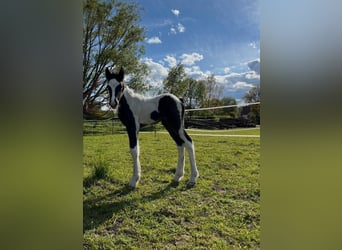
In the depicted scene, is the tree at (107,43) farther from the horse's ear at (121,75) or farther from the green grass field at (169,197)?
the green grass field at (169,197)

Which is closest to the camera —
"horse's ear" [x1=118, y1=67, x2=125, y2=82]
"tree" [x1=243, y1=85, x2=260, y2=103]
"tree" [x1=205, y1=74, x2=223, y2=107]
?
"tree" [x1=243, y1=85, x2=260, y2=103]

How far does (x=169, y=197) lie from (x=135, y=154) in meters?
0.31

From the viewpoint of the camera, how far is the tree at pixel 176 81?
1350 millimetres

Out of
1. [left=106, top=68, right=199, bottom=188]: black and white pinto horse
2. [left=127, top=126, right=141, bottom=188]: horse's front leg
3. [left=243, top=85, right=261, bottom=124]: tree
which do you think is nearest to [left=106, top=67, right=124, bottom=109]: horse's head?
[left=106, top=68, right=199, bottom=188]: black and white pinto horse

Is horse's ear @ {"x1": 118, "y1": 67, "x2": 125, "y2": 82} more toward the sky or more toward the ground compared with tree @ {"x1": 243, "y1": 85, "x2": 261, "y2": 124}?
more toward the sky

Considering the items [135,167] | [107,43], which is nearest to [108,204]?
[135,167]

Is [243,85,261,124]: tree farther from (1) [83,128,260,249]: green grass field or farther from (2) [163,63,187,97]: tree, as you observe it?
(2) [163,63,187,97]: tree

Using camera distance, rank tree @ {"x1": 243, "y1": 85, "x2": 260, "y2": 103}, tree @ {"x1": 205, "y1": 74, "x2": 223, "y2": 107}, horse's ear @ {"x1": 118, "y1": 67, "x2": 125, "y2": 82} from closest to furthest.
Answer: tree @ {"x1": 243, "y1": 85, "x2": 260, "y2": 103} < tree @ {"x1": 205, "y1": 74, "x2": 223, "y2": 107} < horse's ear @ {"x1": 118, "y1": 67, "x2": 125, "y2": 82}

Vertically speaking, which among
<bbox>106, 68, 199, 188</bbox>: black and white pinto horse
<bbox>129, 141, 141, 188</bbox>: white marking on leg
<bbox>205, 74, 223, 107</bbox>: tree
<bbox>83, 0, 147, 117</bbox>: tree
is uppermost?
<bbox>83, 0, 147, 117</bbox>: tree

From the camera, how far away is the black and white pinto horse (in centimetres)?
142
